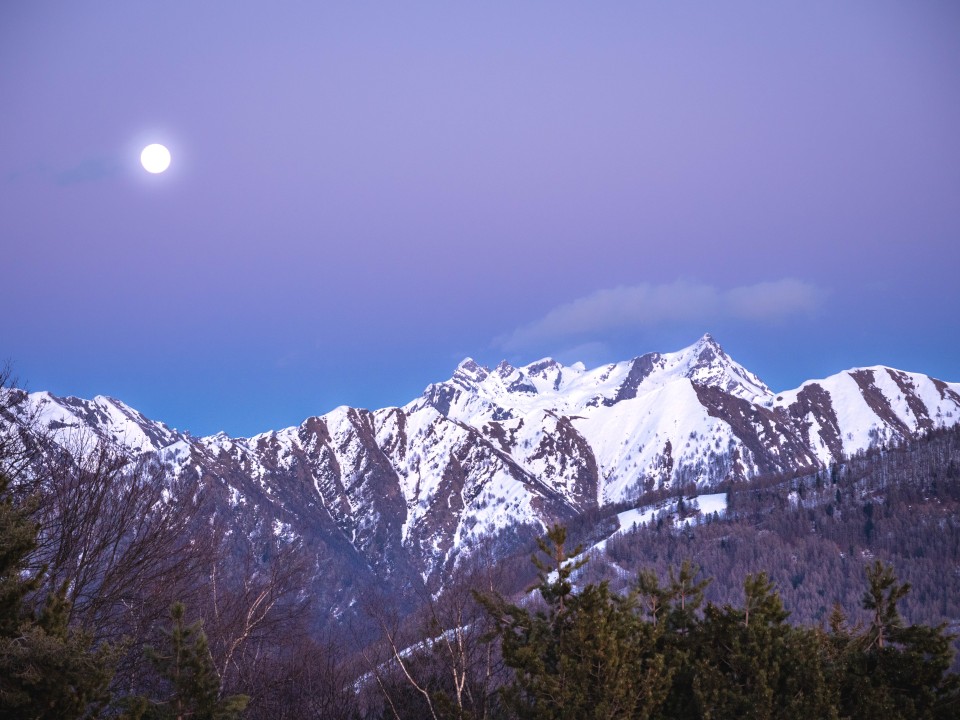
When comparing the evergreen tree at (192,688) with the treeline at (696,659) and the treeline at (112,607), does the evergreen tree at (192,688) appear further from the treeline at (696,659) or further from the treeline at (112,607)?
the treeline at (696,659)

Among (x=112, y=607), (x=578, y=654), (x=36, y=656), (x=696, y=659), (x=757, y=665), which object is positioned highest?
(x=112, y=607)

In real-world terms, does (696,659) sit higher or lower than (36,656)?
lower

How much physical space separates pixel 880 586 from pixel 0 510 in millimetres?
17731

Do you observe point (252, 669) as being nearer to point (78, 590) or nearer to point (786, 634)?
point (78, 590)

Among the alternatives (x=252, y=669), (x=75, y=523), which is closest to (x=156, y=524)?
(x=75, y=523)

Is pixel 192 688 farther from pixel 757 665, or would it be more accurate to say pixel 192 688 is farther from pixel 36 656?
pixel 757 665

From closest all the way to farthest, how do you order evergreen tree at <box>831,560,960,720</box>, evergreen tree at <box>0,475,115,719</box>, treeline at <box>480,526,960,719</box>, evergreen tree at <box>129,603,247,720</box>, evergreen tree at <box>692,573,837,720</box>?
evergreen tree at <box>0,475,115,719</box>
evergreen tree at <box>129,603,247,720</box>
treeline at <box>480,526,960,719</box>
evergreen tree at <box>692,573,837,720</box>
evergreen tree at <box>831,560,960,720</box>

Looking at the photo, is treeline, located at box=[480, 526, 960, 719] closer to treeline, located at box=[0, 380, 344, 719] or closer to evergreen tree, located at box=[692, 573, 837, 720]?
evergreen tree, located at box=[692, 573, 837, 720]

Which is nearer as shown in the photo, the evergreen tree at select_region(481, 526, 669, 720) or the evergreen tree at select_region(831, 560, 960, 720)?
the evergreen tree at select_region(481, 526, 669, 720)

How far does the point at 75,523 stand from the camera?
21.3m

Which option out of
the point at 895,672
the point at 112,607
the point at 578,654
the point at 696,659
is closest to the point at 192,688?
the point at 578,654

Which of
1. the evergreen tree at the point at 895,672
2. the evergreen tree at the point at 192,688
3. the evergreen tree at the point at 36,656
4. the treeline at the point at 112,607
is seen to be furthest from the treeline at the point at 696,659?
the evergreen tree at the point at 36,656

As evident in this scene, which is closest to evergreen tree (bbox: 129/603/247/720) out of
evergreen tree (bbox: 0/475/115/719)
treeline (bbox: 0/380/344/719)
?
treeline (bbox: 0/380/344/719)

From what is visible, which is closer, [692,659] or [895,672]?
[895,672]
